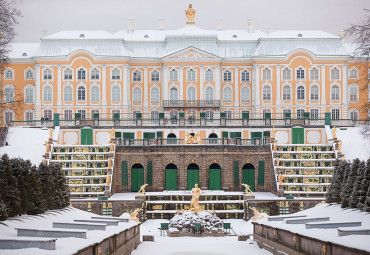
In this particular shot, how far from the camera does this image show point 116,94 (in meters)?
88.1

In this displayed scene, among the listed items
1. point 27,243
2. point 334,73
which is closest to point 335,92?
point 334,73

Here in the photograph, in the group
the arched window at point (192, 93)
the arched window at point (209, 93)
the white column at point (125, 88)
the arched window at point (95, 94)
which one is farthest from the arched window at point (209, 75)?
the arched window at point (95, 94)

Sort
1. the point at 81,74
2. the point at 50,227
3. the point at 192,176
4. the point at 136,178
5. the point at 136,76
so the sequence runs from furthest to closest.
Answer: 1. the point at 136,76
2. the point at 81,74
3. the point at 192,176
4. the point at 136,178
5. the point at 50,227

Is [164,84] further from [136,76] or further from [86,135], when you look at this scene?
[86,135]

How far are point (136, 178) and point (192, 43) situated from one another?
33.1 m

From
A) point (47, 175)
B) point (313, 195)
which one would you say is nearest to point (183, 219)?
point (47, 175)

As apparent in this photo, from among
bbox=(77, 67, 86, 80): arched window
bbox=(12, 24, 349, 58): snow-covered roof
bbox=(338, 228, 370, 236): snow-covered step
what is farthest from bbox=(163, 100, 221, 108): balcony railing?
bbox=(338, 228, 370, 236): snow-covered step

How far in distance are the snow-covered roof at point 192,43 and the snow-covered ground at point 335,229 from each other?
58.7 metres

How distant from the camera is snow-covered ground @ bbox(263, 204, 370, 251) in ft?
61.2

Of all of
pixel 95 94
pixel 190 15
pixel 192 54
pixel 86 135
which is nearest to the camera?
pixel 86 135

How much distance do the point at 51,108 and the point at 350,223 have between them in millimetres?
68102

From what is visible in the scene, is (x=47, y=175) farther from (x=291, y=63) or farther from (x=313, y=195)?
(x=291, y=63)

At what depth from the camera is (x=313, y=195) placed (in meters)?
55.9

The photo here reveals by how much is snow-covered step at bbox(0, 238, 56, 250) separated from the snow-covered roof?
234ft
